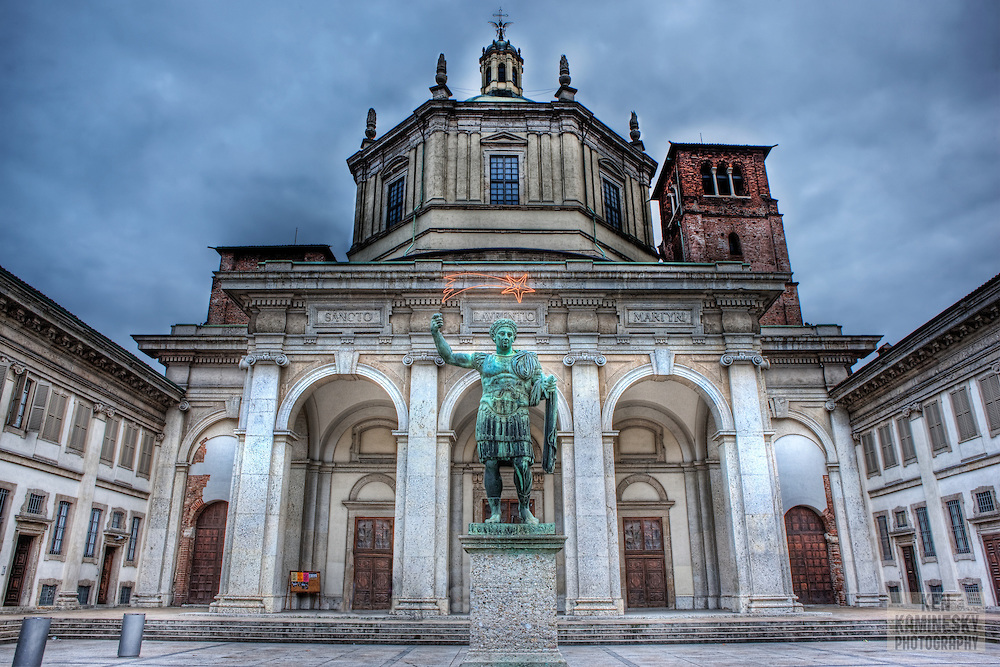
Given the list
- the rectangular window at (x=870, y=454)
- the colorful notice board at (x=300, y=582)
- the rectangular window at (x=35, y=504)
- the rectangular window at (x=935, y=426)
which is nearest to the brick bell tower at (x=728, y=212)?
the rectangular window at (x=870, y=454)

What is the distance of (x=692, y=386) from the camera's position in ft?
63.4

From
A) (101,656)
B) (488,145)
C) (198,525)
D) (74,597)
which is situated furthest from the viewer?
(488,145)

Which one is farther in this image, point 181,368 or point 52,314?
point 181,368

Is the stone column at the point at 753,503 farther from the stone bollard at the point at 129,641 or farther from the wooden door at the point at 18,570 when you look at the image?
the wooden door at the point at 18,570

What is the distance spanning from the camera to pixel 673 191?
33844 millimetres

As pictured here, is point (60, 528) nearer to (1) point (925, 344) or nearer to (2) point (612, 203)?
(2) point (612, 203)

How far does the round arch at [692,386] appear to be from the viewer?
1873cm

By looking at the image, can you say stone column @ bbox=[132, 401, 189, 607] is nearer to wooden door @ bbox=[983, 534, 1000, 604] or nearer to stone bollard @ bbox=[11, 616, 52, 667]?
stone bollard @ bbox=[11, 616, 52, 667]

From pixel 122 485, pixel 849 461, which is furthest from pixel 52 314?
pixel 849 461

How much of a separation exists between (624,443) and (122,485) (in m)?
15.9

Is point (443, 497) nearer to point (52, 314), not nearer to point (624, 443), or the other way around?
point (624, 443)

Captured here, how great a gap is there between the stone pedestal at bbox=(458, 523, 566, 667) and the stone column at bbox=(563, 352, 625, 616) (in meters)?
10.1

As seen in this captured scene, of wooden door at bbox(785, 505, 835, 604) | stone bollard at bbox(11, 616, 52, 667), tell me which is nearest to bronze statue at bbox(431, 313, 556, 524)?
stone bollard at bbox(11, 616, 52, 667)

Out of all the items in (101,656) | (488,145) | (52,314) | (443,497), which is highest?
(488,145)
